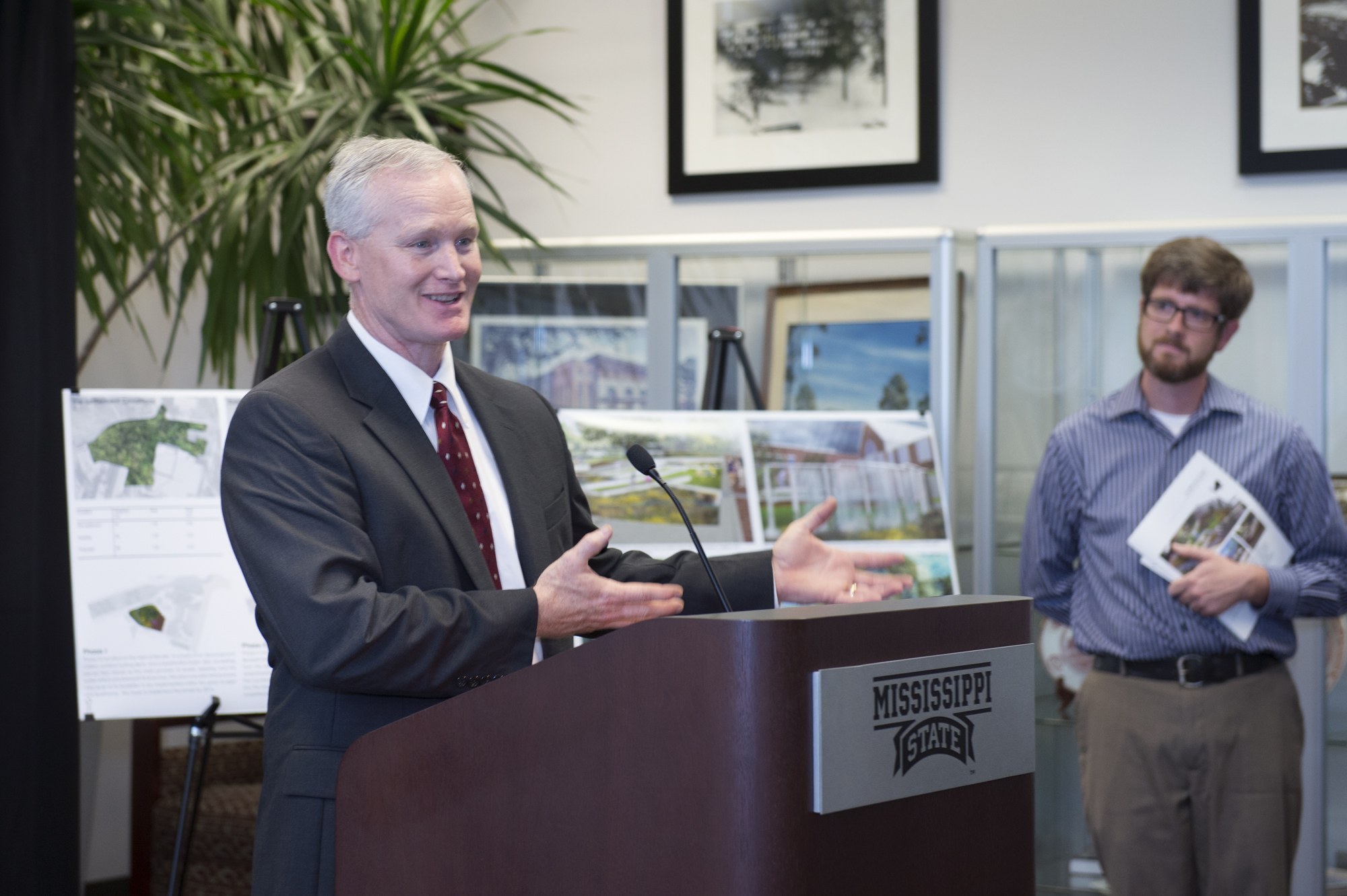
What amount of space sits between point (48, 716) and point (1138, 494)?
2213mm

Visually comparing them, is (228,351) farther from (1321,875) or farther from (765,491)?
(1321,875)

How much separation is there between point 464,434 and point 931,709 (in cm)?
77

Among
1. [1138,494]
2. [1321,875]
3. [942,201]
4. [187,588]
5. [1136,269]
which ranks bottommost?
[1321,875]

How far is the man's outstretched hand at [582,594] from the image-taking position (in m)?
1.27

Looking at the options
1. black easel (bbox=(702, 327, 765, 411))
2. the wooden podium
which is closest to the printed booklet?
black easel (bbox=(702, 327, 765, 411))

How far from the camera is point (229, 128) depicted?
3223mm

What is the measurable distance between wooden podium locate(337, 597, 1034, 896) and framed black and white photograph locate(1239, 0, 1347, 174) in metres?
2.73

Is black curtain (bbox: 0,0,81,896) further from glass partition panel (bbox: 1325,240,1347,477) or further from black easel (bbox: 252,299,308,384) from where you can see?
glass partition panel (bbox: 1325,240,1347,477)

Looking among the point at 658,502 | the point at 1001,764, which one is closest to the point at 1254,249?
the point at 658,502

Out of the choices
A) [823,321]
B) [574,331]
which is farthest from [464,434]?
[823,321]

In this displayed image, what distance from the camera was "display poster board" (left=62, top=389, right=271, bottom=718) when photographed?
241 cm

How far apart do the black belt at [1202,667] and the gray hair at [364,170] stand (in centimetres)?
174

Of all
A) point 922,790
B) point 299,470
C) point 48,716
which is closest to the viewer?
point 922,790

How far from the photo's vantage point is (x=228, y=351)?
3066mm
